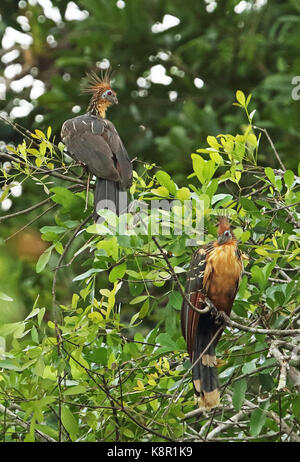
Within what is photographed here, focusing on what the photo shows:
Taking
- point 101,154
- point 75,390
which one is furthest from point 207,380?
point 101,154

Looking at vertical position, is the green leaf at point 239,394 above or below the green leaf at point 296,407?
above

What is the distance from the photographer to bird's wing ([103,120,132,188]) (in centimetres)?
338

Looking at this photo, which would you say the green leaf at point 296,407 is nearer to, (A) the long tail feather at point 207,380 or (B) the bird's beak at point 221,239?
(A) the long tail feather at point 207,380

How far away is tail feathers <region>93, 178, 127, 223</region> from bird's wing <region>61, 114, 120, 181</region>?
7cm

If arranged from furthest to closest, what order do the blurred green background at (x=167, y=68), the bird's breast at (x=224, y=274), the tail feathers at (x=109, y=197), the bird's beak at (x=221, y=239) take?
the blurred green background at (x=167, y=68) → the tail feathers at (x=109, y=197) → the bird's breast at (x=224, y=274) → the bird's beak at (x=221, y=239)

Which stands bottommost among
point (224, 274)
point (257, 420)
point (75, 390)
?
point (257, 420)

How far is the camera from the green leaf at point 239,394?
8.32ft

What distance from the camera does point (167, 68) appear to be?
6316 millimetres

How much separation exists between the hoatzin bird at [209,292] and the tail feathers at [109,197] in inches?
16.3

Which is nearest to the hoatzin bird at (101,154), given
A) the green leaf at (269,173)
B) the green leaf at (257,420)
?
the green leaf at (269,173)

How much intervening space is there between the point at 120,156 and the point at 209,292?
3.16 feet

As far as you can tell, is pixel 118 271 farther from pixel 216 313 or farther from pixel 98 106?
pixel 98 106
